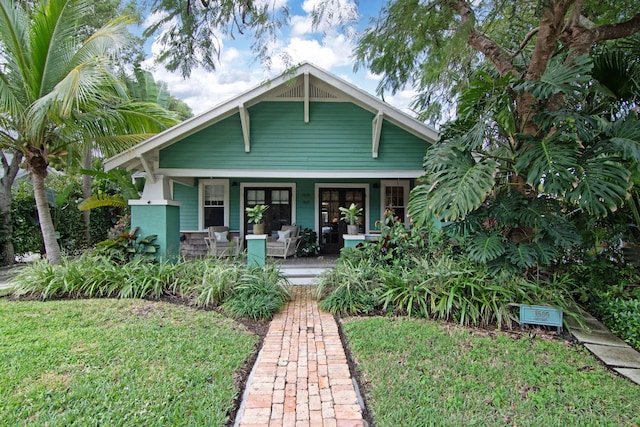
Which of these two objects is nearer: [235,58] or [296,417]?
[296,417]

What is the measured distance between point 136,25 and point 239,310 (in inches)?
165

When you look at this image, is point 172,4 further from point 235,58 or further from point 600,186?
point 600,186

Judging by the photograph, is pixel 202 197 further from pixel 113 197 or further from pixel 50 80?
pixel 50 80

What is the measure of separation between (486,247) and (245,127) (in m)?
5.08

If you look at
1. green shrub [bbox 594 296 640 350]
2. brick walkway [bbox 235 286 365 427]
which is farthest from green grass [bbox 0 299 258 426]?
green shrub [bbox 594 296 640 350]

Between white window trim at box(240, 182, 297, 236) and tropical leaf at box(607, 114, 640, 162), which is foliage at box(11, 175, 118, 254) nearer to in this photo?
white window trim at box(240, 182, 297, 236)

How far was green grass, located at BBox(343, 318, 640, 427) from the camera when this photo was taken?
2410 millimetres

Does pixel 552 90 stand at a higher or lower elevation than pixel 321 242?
higher

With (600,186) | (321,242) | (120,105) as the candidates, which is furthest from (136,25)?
(321,242)

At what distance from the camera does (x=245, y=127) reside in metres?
6.72

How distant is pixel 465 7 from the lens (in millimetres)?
4363

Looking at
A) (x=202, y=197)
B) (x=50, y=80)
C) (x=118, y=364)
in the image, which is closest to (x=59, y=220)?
(x=202, y=197)

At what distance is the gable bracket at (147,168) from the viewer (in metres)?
6.45

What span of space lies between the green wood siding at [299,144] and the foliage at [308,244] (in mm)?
2983
